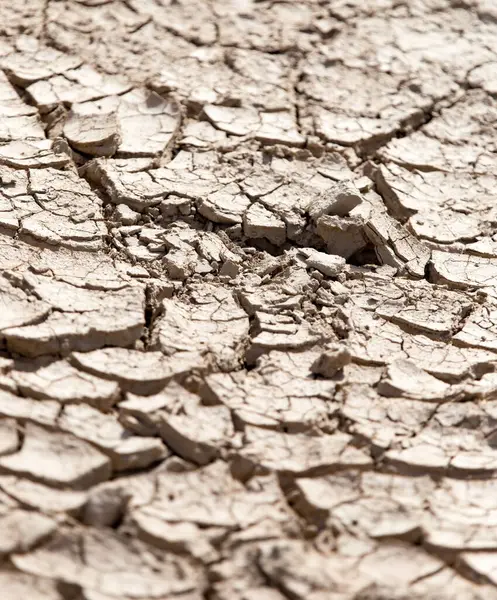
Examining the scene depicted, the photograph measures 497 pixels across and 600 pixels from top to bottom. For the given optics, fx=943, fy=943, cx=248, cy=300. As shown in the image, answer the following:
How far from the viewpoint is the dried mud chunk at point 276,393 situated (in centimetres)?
230

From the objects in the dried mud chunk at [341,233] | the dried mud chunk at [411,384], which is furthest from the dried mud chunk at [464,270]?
the dried mud chunk at [411,384]

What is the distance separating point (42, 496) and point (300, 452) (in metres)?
0.61

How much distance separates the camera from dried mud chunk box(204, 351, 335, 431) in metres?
2.30

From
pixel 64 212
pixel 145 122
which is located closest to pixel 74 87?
pixel 145 122

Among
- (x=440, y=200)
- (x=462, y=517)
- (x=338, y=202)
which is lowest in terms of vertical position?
(x=462, y=517)

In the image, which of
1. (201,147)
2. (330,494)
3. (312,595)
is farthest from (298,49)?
(312,595)

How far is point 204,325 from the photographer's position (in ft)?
8.41

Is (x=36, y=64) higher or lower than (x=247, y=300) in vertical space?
higher

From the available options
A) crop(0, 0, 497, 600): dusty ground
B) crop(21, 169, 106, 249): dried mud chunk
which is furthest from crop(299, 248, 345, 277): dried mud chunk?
crop(21, 169, 106, 249): dried mud chunk

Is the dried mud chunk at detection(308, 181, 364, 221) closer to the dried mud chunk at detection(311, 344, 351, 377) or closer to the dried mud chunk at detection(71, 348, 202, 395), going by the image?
the dried mud chunk at detection(311, 344, 351, 377)

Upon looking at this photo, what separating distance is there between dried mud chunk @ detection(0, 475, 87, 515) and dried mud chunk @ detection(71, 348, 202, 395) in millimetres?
357

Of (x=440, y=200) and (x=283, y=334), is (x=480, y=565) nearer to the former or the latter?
(x=283, y=334)

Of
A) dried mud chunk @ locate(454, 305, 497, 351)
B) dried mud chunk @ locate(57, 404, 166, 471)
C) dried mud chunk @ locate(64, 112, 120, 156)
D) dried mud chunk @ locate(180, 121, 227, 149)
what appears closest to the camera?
dried mud chunk @ locate(57, 404, 166, 471)

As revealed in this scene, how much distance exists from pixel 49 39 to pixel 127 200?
1028 millimetres
